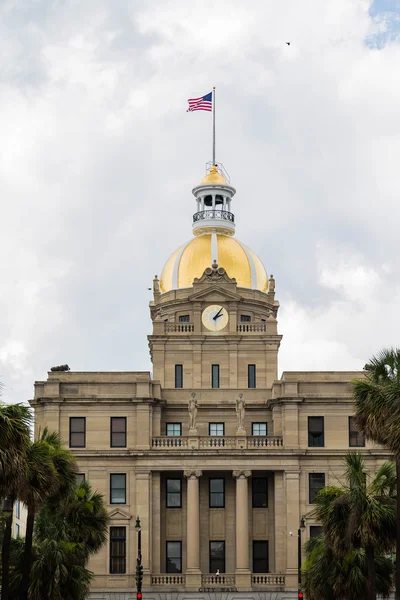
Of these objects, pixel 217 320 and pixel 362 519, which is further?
pixel 217 320

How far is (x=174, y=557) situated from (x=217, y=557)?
3.02 meters

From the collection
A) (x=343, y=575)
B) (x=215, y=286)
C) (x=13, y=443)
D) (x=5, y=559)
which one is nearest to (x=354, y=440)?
(x=215, y=286)

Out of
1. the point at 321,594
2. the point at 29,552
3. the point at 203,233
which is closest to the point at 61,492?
the point at 29,552

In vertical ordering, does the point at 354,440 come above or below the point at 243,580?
above

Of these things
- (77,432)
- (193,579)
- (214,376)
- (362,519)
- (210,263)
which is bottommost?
(193,579)

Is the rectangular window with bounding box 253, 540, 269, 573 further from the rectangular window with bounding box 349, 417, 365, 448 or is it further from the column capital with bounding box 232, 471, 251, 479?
the rectangular window with bounding box 349, 417, 365, 448

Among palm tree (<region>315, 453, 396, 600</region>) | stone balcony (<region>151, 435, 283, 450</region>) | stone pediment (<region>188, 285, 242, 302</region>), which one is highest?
stone pediment (<region>188, 285, 242, 302</region>)

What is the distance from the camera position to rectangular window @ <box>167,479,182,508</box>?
296 ft

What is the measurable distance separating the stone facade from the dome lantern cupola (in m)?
16.8

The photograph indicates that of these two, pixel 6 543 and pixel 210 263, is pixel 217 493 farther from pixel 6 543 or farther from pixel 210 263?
pixel 6 543

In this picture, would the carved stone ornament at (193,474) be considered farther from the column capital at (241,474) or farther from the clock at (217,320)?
the clock at (217,320)

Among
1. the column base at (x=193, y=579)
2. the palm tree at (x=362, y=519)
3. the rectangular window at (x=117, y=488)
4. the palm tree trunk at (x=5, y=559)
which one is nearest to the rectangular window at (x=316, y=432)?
the column base at (x=193, y=579)

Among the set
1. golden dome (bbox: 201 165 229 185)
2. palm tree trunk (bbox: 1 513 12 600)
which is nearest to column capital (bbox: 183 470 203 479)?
golden dome (bbox: 201 165 229 185)

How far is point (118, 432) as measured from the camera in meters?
89.9
